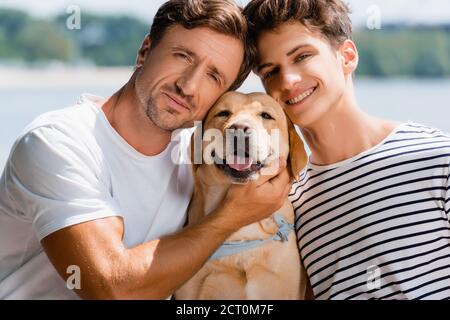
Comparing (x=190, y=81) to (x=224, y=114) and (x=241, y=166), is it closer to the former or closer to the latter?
(x=224, y=114)

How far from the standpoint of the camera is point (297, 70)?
7.31 feet

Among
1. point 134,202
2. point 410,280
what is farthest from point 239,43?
point 410,280

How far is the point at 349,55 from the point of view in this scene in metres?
2.44

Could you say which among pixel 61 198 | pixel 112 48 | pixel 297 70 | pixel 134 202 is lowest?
pixel 112 48

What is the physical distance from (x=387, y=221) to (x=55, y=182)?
1137mm

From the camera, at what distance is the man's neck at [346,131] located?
2262 mm

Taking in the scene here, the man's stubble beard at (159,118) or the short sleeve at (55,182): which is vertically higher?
the man's stubble beard at (159,118)

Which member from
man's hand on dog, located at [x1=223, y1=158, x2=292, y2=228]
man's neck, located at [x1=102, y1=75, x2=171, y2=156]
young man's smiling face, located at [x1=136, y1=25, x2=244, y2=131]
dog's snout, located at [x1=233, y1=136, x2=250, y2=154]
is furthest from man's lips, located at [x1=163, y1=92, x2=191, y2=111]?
man's hand on dog, located at [x1=223, y1=158, x2=292, y2=228]

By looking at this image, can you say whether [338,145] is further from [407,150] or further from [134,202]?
[134,202]

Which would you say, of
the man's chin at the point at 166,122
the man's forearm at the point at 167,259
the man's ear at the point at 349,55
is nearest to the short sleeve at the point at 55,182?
the man's forearm at the point at 167,259

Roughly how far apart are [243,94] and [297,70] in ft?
0.81

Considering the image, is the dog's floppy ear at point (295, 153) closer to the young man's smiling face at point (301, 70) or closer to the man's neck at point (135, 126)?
the young man's smiling face at point (301, 70)

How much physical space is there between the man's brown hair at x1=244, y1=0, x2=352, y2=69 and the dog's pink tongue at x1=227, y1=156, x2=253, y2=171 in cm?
42

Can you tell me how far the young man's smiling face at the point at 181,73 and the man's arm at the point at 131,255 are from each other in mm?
387
